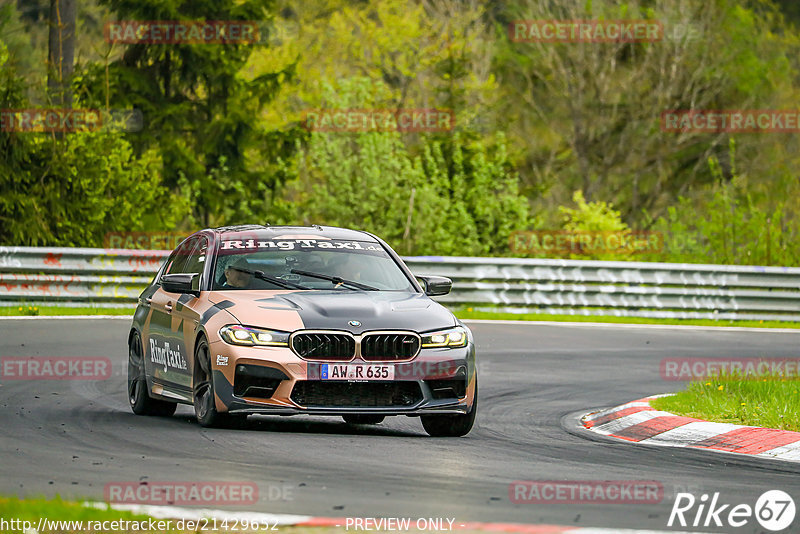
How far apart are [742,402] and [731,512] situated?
482 cm

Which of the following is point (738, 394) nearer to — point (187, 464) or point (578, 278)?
point (187, 464)

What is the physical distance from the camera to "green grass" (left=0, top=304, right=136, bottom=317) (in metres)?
21.7

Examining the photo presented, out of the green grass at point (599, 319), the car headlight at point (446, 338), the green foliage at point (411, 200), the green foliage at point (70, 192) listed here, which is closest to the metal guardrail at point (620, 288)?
the green grass at point (599, 319)

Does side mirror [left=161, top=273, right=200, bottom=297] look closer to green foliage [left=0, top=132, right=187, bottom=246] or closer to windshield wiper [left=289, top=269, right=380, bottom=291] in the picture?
windshield wiper [left=289, top=269, right=380, bottom=291]

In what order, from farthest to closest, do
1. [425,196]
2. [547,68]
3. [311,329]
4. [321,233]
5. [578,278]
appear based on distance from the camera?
[547,68] < [425,196] < [578,278] < [321,233] < [311,329]

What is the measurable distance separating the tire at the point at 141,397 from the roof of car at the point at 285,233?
1.26m

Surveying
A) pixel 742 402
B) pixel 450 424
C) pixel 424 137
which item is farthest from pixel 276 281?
pixel 424 137

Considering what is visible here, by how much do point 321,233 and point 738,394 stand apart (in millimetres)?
3837

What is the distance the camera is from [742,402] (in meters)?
12.1

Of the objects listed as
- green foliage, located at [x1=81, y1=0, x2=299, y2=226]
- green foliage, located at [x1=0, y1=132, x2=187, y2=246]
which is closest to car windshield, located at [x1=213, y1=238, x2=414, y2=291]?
green foliage, located at [x1=0, y1=132, x2=187, y2=246]

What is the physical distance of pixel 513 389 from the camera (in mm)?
14242

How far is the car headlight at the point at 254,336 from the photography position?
10047 millimetres

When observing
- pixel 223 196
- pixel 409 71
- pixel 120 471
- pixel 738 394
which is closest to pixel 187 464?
pixel 120 471

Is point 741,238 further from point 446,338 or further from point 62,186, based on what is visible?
point 446,338
